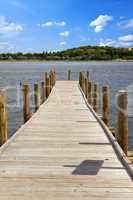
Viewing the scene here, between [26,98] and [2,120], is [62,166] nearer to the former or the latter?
[2,120]

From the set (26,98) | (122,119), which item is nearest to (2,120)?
(122,119)

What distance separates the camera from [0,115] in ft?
29.5

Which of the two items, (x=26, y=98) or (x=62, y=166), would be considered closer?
(x=62, y=166)

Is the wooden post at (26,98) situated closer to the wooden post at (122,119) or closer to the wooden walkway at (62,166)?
the wooden walkway at (62,166)

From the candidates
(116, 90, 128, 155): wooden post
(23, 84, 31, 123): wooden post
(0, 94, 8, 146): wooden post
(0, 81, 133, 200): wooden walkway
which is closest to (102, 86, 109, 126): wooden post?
(0, 81, 133, 200): wooden walkway

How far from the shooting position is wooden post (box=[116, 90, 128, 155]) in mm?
7344

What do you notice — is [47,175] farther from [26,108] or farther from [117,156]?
[26,108]

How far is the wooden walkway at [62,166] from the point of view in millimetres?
5277

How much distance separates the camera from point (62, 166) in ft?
21.4

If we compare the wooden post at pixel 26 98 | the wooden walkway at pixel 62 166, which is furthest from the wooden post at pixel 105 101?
the wooden post at pixel 26 98

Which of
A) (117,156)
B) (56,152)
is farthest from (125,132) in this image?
(56,152)

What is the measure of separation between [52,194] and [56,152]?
239 cm

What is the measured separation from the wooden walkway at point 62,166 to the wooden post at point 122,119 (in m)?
0.32

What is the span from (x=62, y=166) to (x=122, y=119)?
174cm
